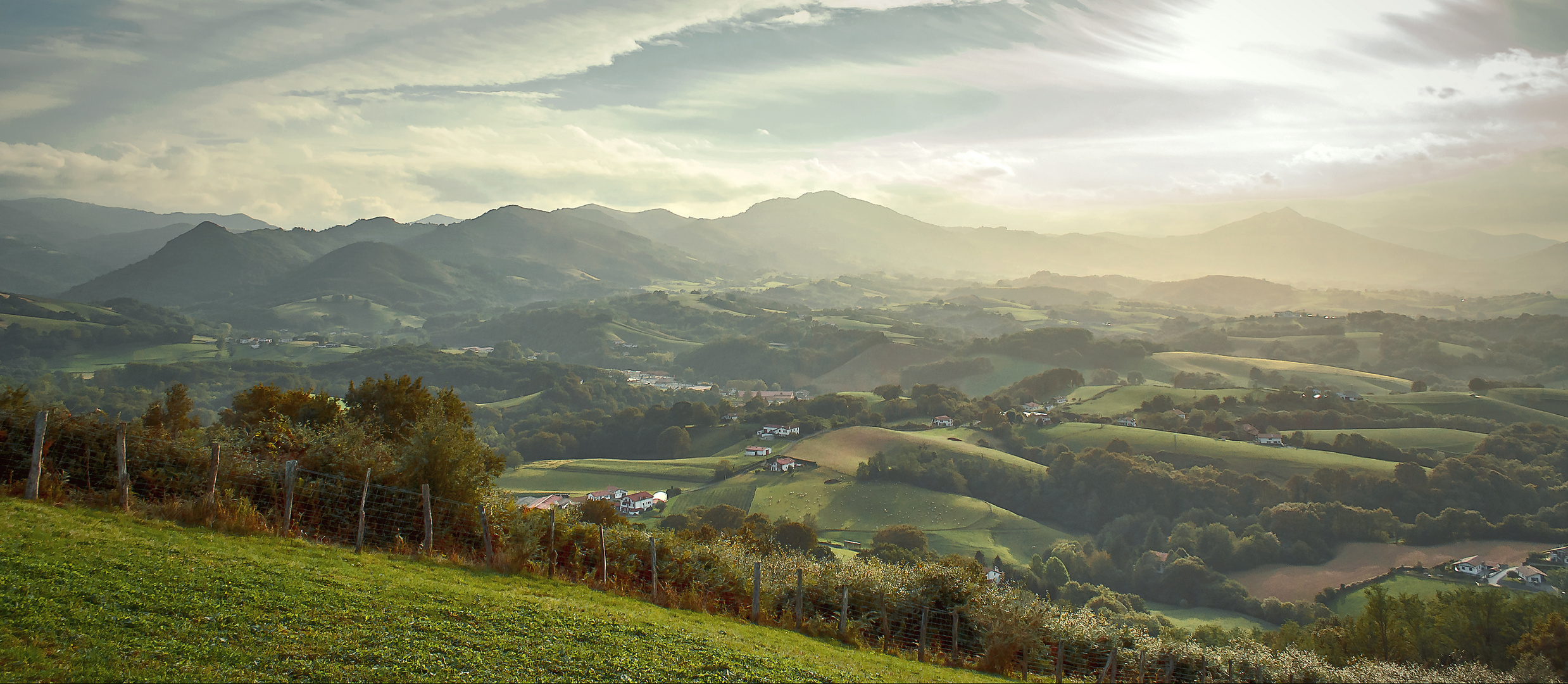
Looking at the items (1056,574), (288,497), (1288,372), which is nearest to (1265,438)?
(1056,574)

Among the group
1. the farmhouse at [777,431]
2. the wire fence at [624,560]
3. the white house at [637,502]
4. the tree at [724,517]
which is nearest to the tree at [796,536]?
the tree at [724,517]

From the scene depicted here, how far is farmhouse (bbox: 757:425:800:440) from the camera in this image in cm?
12581

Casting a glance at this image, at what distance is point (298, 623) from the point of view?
985cm

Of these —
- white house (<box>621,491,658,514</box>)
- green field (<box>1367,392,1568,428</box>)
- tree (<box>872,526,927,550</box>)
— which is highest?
green field (<box>1367,392,1568,428</box>)

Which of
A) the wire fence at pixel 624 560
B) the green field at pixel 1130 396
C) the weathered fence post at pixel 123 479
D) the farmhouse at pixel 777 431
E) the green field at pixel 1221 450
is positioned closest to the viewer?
the weathered fence post at pixel 123 479

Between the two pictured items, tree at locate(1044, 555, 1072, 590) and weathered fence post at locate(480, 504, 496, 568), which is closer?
weathered fence post at locate(480, 504, 496, 568)

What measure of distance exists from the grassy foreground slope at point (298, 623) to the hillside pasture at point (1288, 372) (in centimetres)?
19240

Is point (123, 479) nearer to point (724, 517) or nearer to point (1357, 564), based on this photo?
point (724, 517)

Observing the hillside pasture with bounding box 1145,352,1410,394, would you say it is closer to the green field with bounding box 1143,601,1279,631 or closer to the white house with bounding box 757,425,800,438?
the white house with bounding box 757,425,800,438

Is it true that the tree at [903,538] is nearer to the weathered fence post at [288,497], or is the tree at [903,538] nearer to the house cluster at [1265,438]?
the weathered fence post at [288,497]

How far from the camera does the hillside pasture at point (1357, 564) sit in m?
71.8

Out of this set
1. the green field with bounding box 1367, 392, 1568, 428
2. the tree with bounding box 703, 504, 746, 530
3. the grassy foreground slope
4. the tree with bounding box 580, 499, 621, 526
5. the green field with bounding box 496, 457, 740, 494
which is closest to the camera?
the grassy foreground slope

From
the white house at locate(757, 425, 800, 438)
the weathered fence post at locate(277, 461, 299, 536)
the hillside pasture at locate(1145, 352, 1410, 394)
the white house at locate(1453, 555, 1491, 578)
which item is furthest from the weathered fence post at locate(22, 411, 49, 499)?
the hillside pasture at locate(1145, 352, 1410, 394)

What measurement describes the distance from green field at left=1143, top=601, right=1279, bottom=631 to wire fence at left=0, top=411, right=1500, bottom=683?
4504cm
